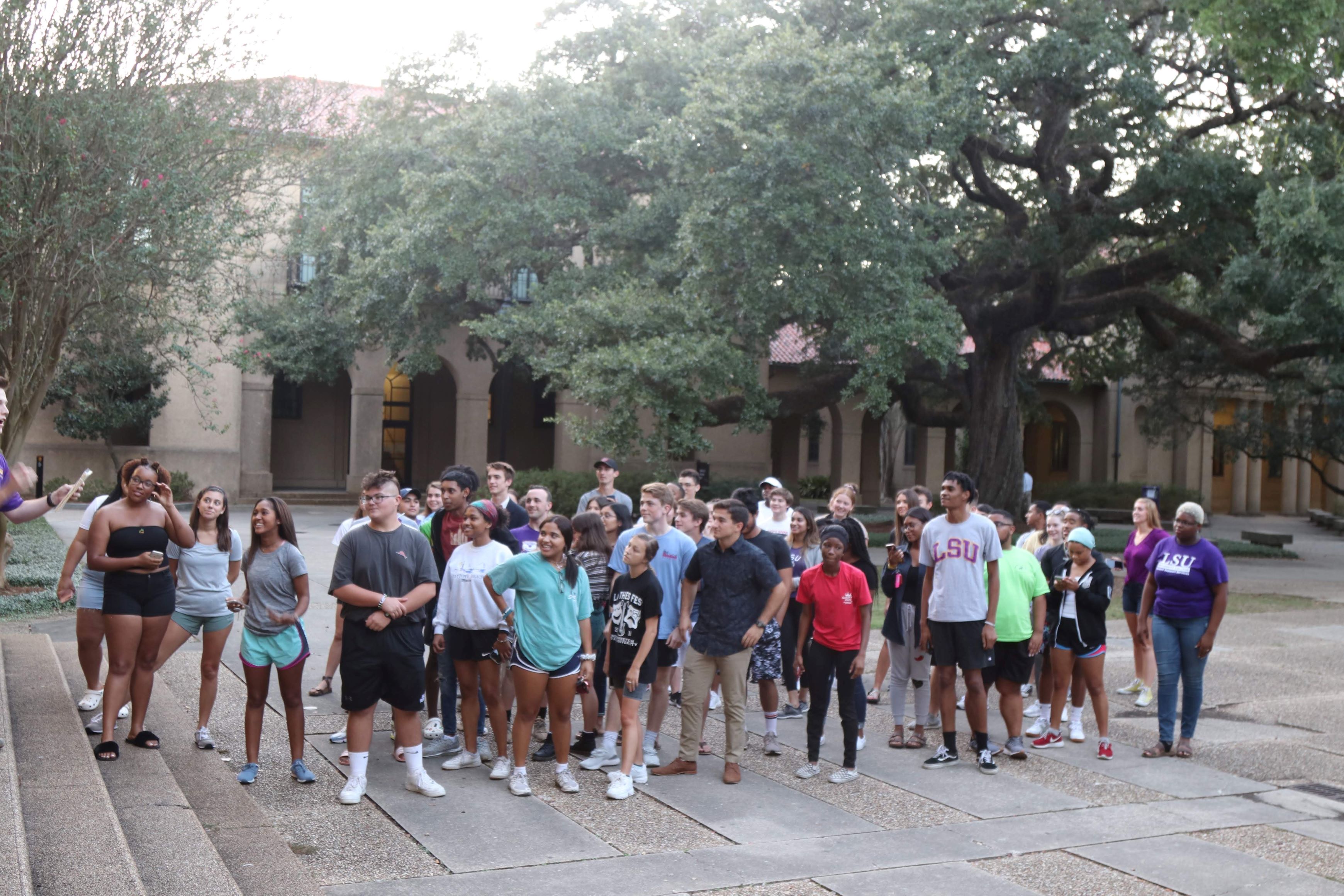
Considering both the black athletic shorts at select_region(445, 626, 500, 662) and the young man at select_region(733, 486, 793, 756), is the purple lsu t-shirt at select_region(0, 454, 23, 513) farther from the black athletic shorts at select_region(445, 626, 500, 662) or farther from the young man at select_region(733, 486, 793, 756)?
the young man at select_region(733, 486, 793, 756)

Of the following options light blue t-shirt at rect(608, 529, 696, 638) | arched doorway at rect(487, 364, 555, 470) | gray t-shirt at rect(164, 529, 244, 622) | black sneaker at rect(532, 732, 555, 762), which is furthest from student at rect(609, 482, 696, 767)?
arched doorway at rect(487, 364, 555, 470)

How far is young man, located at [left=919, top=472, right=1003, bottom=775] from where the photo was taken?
7688 mm

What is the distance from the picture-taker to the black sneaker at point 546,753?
761 centimetres

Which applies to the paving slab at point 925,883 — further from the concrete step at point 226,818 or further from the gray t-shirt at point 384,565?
the gray t-shirt at point 384,565

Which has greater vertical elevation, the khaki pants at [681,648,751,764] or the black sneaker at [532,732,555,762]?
the khaki pants at [681,648,751,764]

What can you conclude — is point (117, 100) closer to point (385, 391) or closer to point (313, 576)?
point (313, 576)

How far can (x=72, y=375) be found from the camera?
2683 cm

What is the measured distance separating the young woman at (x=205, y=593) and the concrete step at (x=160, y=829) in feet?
1.55

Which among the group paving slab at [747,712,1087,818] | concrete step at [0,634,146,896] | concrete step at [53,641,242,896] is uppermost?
concrete step at [0,634,146,896]

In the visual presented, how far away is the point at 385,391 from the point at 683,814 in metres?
32.6

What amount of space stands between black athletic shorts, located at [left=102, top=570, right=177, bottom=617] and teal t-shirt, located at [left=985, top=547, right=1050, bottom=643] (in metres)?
5.05

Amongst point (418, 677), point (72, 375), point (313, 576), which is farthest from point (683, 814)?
point (72, 375)

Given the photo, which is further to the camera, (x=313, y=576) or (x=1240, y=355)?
(x=1240, y=355)

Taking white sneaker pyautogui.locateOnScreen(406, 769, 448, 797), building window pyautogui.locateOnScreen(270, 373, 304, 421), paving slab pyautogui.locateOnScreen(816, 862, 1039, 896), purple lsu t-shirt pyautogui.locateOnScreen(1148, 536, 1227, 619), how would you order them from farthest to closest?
building window pyautogui.locateOnScreen(270, 373, 304, 421)
purple lsu t-shirt pyautogui.locateOnScreen(1148, 536, 1227, 619)
white sneaker pyautogui.locateOnScreen(406, 769, 448, 797)
paving slab pyautogui.locateOnScreen(816, 862, 1039, 896)
